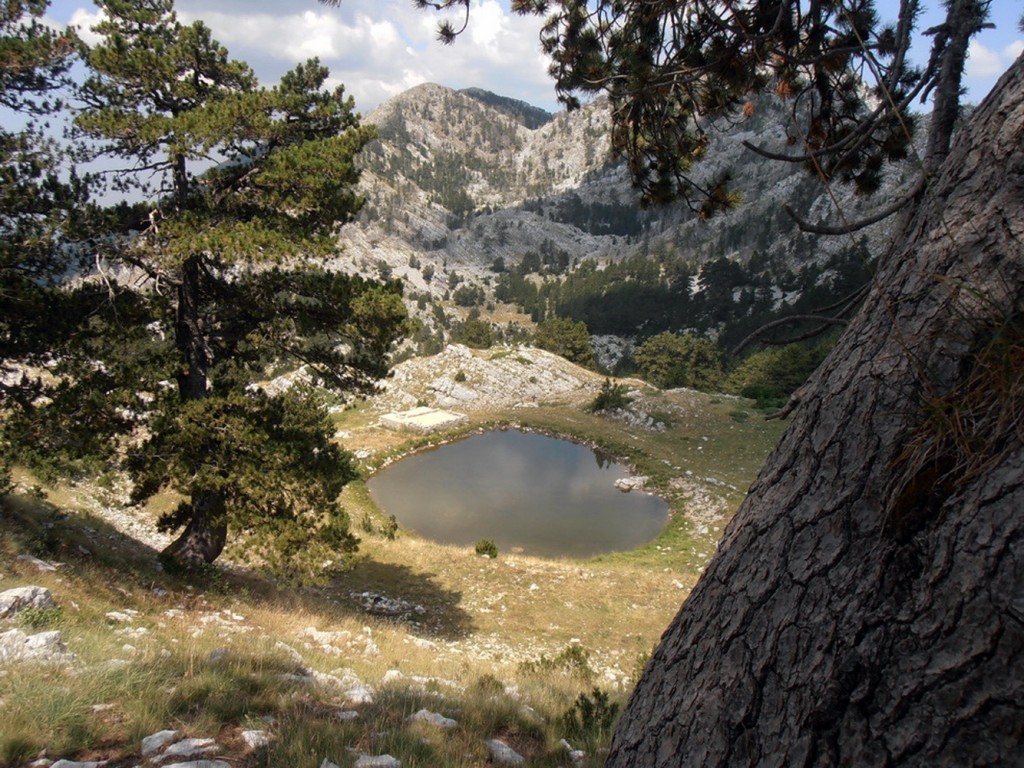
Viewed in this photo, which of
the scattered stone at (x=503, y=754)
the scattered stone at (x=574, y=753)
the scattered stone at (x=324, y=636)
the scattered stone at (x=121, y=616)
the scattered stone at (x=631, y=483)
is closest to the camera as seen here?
the scattered stone at (x=503, y=754)

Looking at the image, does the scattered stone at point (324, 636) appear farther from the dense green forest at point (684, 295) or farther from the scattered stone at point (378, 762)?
the dense green forest at point (684, 295)

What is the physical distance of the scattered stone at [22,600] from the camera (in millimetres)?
4910

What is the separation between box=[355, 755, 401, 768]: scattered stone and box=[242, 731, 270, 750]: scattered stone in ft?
1.91

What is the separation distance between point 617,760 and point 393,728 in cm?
215

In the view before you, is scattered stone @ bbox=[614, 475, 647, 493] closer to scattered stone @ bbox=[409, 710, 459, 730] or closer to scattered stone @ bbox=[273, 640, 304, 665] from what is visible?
scattered stone @ bbox=[273, 640, 304, 665]

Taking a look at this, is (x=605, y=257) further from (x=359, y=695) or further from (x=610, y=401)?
(x=359, y=695)

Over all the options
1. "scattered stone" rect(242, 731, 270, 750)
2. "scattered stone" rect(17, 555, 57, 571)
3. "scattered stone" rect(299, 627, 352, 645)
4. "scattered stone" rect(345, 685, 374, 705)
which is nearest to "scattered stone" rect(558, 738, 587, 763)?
"scattered stone" rect(345, 685, 374, 705)

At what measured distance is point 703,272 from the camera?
89.2 meters

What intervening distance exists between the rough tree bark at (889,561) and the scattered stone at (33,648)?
4240 millimetres

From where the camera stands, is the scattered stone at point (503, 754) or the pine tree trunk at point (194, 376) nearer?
the scattered stone at point (503, 754)

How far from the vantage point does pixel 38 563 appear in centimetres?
716

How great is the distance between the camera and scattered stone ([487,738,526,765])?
364cm

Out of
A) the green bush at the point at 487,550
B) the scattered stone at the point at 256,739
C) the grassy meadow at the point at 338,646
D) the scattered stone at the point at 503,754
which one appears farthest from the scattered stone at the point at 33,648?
the green bush at the point at 487,550

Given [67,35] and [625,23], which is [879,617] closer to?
[625,23]
